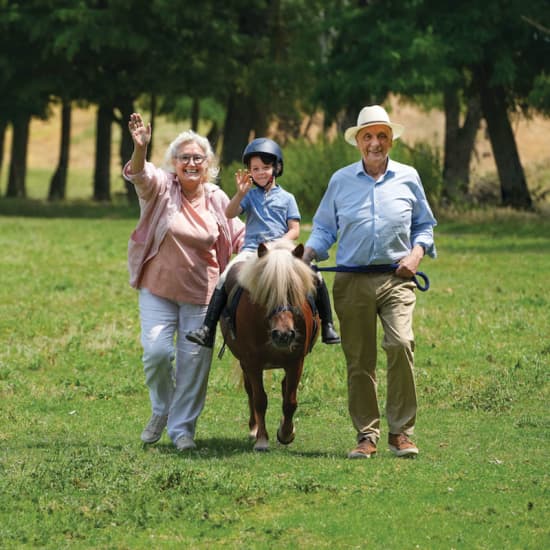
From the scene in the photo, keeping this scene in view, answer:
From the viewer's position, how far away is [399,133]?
9.30 metres

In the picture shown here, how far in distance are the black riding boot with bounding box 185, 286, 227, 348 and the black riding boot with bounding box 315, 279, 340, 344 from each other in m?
0.67

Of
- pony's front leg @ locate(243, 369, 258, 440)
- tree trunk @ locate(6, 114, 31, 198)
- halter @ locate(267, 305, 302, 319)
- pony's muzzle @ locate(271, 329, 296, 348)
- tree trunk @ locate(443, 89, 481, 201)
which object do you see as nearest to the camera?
pony's muzzle @ locate(271, 329, 296, 348)

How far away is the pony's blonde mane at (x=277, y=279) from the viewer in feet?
28.8

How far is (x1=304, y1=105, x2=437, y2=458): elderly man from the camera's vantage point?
898 cm

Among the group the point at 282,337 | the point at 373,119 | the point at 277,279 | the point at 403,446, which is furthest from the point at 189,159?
the point at 403,446

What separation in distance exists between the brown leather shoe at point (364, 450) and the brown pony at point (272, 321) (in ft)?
2.07

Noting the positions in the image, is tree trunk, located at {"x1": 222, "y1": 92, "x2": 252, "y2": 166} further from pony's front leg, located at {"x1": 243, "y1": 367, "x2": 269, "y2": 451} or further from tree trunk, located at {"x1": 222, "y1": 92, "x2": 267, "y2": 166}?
pony's front leg, located at {"x1": 243, "y1": 367, "x2": 269, "y2": 451}

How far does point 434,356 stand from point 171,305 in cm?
508

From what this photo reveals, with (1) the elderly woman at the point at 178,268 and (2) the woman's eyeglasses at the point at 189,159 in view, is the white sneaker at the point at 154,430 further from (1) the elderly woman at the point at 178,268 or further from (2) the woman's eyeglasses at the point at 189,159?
(2) the woman's eyeglasses at the point at 189,159

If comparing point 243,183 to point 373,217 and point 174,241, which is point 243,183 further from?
point 373,217

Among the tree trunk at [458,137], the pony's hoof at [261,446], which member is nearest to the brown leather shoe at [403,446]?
the pony's hoof at [261,446]

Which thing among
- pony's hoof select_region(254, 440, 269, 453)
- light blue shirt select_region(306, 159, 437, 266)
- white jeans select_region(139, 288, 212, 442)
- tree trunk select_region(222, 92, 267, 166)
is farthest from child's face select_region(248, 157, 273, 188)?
tree trunk select_region(222, 92, 267, 166)

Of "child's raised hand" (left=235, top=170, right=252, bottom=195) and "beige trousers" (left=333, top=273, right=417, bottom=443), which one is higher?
"child's raised hand" (left=235, top=170, right=252, bottom=195)

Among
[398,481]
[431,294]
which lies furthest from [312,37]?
[398,481]
